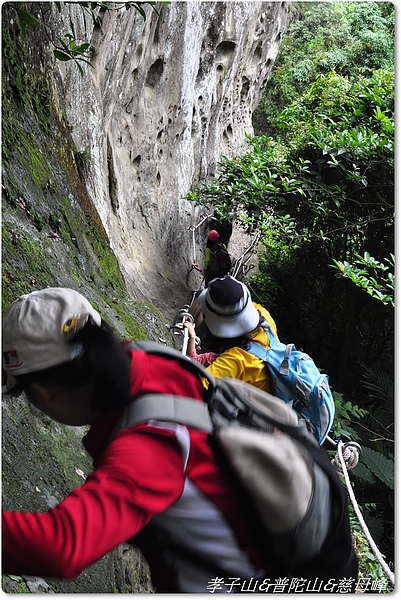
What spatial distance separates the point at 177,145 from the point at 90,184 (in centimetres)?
539

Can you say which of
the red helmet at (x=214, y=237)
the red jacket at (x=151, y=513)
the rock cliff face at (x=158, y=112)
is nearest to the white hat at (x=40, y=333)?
the red jacket at (x=151, y=513)

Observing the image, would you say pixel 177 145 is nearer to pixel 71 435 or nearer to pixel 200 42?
pixel 200 42

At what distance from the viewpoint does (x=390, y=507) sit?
16.6 ft

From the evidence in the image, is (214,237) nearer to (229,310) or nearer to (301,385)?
(229,310)

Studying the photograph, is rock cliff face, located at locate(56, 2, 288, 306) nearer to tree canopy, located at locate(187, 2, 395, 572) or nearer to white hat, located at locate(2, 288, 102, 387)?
tree canopy, located at locate(187, 2, 395, 572)

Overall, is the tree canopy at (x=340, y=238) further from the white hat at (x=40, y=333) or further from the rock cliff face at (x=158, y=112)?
the white hat at (x=40, y=333)

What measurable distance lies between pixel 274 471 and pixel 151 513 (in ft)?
0.95

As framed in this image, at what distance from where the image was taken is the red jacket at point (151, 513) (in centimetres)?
100

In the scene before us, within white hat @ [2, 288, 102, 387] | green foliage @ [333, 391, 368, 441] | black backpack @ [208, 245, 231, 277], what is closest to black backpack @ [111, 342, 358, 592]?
white hat @ [2, 288, 102, 387]

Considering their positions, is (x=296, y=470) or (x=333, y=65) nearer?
(x=296, y=470)

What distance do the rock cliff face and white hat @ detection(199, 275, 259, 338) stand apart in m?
3.26

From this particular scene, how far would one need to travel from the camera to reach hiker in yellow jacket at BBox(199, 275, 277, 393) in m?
2.37

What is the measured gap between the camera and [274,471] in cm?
118

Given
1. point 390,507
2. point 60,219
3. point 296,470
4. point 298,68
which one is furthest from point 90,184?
point 298,68
